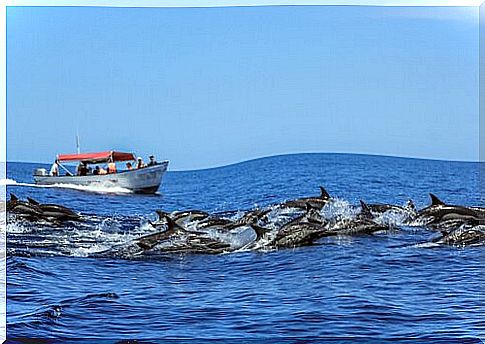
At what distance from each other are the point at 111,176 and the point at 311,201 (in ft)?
4.11

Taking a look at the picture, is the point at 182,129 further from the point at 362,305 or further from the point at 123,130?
the point at 362,305

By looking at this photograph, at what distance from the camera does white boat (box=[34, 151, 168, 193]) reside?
16.5 feet

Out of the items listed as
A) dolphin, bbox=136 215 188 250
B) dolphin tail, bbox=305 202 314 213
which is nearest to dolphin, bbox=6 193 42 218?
dolphin, bbox=136 215 188 250

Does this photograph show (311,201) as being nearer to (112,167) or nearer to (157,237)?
(157,237)

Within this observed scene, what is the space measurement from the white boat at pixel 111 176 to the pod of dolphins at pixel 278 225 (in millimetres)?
184

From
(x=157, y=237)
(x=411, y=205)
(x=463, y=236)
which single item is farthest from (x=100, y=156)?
(x=463, y=236)

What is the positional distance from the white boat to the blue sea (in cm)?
6

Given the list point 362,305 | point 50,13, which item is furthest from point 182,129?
point 362,305

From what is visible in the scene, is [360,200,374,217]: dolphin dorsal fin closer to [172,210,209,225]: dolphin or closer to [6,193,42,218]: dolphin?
[172,210,209,225]: dolphin

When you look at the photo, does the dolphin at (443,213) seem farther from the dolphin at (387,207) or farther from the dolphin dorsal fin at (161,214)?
the dolphin dorsal fin at (161,214)

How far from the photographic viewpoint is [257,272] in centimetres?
482

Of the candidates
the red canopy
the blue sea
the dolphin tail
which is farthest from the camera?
the dolphin tail

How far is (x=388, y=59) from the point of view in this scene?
5.01m

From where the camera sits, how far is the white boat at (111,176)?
16.5ft
